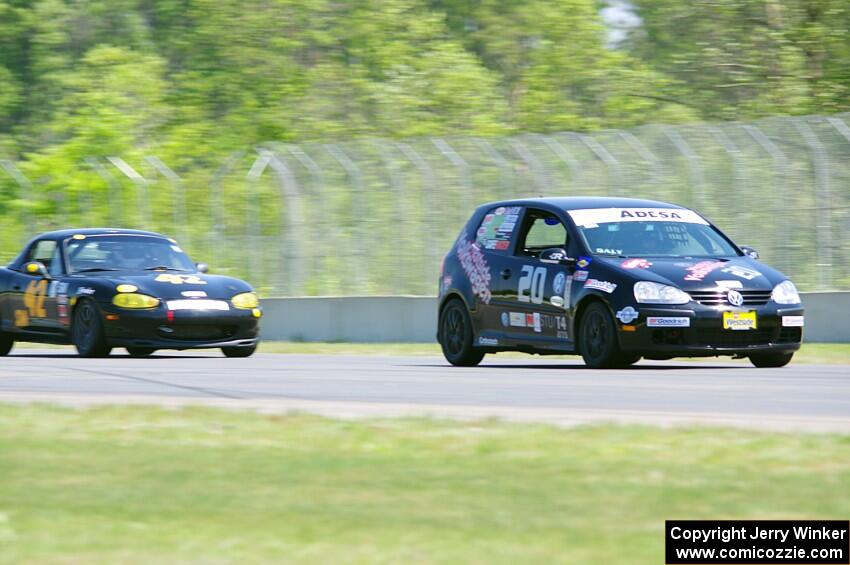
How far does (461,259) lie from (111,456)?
8371 mm

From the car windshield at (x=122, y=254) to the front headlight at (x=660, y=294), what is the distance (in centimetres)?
659

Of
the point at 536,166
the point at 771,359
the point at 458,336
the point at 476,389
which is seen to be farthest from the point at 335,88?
the point at 476,389

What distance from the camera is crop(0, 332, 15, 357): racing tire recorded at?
62.6 ft

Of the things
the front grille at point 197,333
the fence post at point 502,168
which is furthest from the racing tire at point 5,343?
the fence post at point 502,168

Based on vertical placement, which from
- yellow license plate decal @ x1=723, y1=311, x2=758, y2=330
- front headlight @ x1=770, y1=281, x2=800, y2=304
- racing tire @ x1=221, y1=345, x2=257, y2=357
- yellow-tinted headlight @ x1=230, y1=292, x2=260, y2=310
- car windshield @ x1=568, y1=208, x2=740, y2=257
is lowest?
racing tire @ x1=221, y1=345, x2=257, y2=357

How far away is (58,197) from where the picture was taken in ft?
86.1

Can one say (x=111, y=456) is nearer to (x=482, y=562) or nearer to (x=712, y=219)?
(x=482, y=562)

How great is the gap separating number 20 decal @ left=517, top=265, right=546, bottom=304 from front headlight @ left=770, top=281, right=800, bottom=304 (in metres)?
2.01

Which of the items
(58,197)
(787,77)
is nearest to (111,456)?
(58,197)

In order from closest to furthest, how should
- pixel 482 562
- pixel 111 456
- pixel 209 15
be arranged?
pixel 482 562
pixel 111 456
pixel 209 15

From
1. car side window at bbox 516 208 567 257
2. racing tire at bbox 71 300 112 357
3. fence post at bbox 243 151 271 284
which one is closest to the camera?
car side window at bbox 516 208 567 257

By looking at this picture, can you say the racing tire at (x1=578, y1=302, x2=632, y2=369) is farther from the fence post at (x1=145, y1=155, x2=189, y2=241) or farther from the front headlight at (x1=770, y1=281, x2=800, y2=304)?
the fence post at (x1=145, y1=155, x2=189, y2=241)

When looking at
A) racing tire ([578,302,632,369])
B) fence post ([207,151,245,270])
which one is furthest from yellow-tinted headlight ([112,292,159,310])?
fence post ([207,151,245,270])

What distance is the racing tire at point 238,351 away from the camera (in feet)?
59.8
